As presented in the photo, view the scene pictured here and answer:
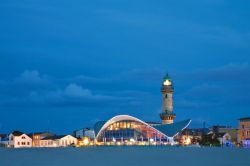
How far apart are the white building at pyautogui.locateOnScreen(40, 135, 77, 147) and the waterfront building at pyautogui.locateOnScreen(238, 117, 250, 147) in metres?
31.6

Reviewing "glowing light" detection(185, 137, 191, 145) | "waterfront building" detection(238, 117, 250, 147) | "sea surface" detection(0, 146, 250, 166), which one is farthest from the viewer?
"glowing light" detection(185, 137, 191, 145)

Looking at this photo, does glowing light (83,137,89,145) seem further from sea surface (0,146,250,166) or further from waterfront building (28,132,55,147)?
sea surface (0,146,250,166)

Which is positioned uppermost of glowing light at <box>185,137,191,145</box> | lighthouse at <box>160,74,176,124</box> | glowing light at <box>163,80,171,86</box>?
glowing light at <box>163,80,171,86</box>

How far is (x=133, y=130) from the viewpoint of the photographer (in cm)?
10544

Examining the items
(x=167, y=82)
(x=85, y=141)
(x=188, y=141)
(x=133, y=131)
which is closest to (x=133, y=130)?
(x=133, y=131)

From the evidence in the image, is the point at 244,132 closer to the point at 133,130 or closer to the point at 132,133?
the point at 133,130

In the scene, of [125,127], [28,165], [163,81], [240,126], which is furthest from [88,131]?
[28,165]

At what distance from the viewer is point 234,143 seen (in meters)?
108

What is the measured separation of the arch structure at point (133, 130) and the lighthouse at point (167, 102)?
1377 centimetres

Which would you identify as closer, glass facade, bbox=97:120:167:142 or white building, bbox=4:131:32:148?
glass facade, bbox=97:120:167:142

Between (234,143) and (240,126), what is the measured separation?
552 centimetres

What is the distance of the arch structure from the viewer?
344 feet

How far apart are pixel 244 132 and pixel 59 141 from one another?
35.3 m

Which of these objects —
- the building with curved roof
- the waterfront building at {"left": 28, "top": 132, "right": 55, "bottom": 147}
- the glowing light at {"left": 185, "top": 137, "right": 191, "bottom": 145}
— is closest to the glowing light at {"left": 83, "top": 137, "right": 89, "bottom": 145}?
the building with curved roof
